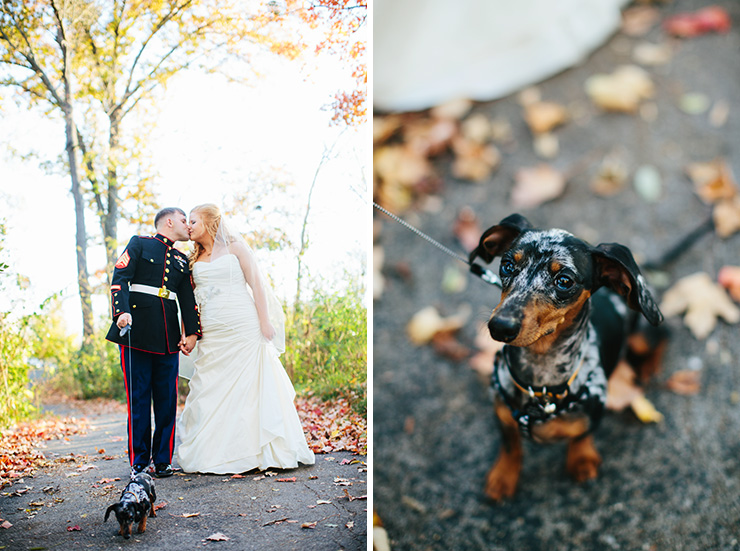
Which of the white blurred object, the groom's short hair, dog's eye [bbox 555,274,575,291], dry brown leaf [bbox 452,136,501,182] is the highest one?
the white blurred object

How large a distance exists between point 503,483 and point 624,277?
875 mm

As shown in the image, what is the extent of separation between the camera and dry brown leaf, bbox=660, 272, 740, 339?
1.90 metres

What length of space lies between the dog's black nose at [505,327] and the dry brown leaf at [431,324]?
1.05m

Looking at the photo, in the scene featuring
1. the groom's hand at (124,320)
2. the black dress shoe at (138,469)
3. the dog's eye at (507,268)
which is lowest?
the black dress shoe at (138,469)

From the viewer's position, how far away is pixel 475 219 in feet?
7.59

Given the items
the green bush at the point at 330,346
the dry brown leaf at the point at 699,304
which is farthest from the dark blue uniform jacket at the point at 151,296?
the dry brown leaf at the point at 699,304

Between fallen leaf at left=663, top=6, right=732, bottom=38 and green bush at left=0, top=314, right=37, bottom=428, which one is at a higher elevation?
fallen leaf at left=663, top=6, right=732, bottom=38

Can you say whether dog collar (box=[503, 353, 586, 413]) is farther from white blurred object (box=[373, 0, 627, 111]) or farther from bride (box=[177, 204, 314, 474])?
white blurred object (box=[373, 0, 627, 111])

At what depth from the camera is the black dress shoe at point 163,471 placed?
143 cm

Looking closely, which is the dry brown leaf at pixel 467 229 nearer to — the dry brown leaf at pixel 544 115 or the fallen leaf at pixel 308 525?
the dry brown leaf at pixel 544 115

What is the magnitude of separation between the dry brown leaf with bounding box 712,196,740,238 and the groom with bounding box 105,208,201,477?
82.5 inches

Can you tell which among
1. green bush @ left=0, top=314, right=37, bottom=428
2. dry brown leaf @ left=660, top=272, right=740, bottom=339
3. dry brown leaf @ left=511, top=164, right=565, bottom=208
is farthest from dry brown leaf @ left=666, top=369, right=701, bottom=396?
green bush @ left=0, top=314, right=37, bottom=428

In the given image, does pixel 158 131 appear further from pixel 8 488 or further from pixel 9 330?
pixel 8 488

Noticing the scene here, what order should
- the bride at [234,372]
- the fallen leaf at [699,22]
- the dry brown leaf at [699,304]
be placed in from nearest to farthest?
the bride at [234,372], the dry brown leaf at [699,304], the fallen leaf at [699,22]
